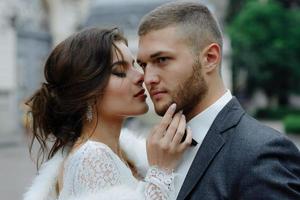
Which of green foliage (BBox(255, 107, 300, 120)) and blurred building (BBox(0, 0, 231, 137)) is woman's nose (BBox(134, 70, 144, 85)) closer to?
blurred building (BBox(0, 0, 231, 137))

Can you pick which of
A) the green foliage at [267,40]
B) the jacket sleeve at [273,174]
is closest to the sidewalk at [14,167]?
the jacket sleeve at [273,174]

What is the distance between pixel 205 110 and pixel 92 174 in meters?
0.53

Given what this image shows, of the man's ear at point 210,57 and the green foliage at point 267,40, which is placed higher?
the man's ear at point 210,57

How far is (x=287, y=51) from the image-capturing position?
92.6ft

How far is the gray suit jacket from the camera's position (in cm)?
174

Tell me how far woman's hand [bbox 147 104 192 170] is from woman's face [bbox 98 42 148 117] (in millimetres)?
282

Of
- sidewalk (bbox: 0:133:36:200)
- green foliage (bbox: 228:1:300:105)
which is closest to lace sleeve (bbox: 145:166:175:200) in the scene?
sidewalk (bbox: 0:133:36:200)

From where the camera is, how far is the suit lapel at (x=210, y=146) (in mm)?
1896

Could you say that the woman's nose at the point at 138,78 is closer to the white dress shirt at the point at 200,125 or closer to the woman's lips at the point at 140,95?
the woman's lips at the point at 140,95

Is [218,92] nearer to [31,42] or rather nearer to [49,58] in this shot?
[49,58]

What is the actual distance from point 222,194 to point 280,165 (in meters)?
0.20

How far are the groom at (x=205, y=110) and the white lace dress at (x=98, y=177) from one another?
101 mm

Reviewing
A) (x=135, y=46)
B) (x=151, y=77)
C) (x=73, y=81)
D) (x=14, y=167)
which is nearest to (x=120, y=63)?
(x=73, y=81)

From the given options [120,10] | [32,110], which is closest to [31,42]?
[120,10]
